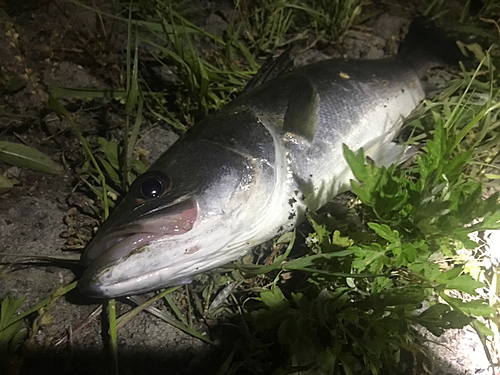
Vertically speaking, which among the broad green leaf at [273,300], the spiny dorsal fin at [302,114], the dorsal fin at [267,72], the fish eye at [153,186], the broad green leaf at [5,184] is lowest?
the broad green leaf at [273,300]

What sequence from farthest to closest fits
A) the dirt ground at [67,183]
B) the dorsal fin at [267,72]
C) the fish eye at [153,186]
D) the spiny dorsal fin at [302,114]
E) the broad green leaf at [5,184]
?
the dorsal fin at [267,72], the broad green leaf at [5,184], the spiny dorsal fin at [302,114], the dirt ground at [67,183], the fish eye at [153,186]

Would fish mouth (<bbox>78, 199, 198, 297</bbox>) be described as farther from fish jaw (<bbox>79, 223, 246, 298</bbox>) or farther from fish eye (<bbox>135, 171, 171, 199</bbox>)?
fish eye (<bbox>135, 171, 171, 199</bbox>)

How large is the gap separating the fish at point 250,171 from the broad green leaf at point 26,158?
3.15 ft

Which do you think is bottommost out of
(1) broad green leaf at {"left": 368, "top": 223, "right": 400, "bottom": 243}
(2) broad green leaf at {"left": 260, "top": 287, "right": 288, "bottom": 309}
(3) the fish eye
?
(2) broad green leaf at {"left": 260, "top": 287, "right": 288, "bottom": 309}

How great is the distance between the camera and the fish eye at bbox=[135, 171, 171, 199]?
1728 millimetres

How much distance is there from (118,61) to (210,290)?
2.06m

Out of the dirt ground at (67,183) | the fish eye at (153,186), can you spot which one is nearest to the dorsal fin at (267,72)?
the dirt ground at (67,183)

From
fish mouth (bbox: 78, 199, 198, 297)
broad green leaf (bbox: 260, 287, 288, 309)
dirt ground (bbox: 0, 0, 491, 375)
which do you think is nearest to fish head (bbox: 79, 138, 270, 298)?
fish mouth (bbox: 78, 199, 198, 297)

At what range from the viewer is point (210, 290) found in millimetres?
2039

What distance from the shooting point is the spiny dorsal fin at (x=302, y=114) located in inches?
81.5

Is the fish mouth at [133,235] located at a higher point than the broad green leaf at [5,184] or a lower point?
lower

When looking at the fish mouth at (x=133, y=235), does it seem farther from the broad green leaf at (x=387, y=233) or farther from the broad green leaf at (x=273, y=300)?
the broad green leaf at (x=387, y=233)

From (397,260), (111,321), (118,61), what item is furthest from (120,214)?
(118,61)

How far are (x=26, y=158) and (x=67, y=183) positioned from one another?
0.30 meters
